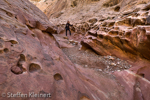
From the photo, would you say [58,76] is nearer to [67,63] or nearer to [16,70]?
[16,70]

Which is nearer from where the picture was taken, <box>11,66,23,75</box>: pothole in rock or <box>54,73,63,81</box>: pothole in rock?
<box>11,66,23,75</box>: pothole in rock

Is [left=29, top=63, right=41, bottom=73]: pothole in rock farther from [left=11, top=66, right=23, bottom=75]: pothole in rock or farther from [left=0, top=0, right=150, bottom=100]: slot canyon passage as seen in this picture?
[left=11, top=66, right=23, bottom=75]: pothole in rock

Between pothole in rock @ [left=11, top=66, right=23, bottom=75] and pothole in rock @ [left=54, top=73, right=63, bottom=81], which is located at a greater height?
pothole in rock @ [left=11, top=66, right=23, bottom=75]

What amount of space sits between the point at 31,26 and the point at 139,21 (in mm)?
5469

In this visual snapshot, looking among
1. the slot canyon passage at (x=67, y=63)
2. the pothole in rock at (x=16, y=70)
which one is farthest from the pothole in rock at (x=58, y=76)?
the pothole in rock at (x=16, y=70)

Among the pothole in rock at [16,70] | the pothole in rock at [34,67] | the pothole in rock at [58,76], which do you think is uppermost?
the pothole in rock at [16,70]

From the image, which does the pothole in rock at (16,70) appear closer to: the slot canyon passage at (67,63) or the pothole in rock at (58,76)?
the slot canyon passage at (67,63)

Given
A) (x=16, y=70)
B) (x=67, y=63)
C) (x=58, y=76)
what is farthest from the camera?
(x=67, y=63)

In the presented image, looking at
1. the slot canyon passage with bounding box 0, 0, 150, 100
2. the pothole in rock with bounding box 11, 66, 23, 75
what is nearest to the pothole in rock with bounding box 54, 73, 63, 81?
the slot canyon passage with bounding box 0, 0, 150, 100

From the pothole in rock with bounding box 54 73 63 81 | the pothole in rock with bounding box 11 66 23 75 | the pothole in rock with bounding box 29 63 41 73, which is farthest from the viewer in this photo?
the pothole in rock with bounding box 54 73 63 81

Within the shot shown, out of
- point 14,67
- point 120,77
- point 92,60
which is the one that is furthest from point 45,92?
point 92,60

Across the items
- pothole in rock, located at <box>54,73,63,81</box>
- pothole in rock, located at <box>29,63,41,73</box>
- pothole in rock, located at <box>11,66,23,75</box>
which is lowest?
pothole in rock, located at <box>54,73,63,81</box>

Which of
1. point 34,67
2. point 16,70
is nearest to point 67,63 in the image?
point 34,67

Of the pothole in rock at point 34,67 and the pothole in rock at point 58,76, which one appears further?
the pothole in rock at point 58,76
